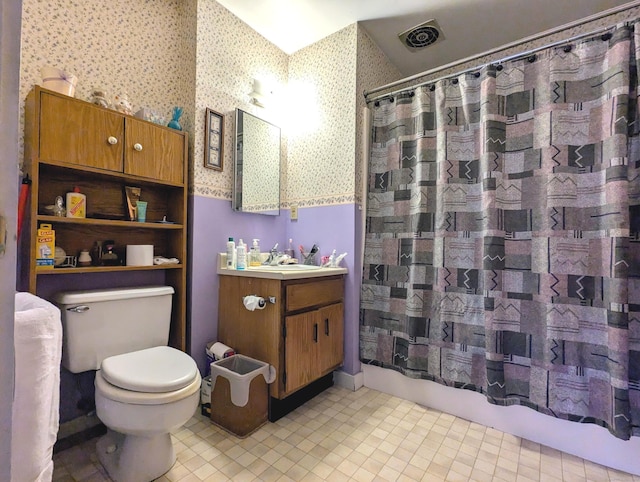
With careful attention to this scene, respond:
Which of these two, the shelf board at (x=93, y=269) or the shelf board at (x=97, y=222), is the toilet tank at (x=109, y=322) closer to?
the shelf board at (x=93, y=269)

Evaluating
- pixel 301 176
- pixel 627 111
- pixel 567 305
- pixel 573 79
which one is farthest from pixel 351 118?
pixel 567 305

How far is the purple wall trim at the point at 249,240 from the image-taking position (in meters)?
1.83

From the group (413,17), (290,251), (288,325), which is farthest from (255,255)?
(413,17)

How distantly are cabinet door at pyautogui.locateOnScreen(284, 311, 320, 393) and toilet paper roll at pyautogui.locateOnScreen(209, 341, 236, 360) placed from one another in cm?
36

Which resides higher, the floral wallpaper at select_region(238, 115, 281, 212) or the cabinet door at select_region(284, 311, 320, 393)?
the floral wallpaper at select_region(238, 115, 281, 212)

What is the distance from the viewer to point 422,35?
2172mm

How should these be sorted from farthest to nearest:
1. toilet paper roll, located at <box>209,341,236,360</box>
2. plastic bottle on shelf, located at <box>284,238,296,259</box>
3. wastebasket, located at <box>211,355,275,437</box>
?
plastic bottle on shelf, located at <box>284,238,296,259</box>
toilet paper roll, located at <box>209,341,236,360</box>
wastebasket, located at <box>211,355,275,437</box>

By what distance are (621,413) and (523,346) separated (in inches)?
15.8

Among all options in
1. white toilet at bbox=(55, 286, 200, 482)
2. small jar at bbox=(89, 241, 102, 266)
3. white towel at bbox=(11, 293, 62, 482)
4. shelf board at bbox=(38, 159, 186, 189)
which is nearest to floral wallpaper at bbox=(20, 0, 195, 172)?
shelf board at bbox=(38, 159, 186, 189)

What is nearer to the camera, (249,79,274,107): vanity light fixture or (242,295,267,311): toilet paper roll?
(242,295,267,311): toilet paper roll

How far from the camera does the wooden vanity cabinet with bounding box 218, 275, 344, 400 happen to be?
162 cm

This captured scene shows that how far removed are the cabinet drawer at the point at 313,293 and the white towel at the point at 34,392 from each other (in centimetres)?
97

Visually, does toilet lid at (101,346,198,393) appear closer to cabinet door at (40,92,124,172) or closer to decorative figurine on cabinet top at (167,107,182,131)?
cabinet door at (40,92,124,172)

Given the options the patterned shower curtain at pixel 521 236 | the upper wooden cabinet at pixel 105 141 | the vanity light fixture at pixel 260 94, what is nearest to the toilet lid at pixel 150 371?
the upper wooden cabinet at pixel 105 141
